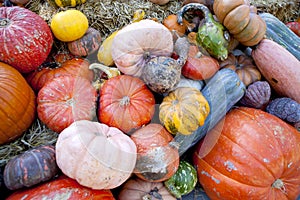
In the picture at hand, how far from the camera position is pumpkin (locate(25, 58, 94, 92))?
228 cm

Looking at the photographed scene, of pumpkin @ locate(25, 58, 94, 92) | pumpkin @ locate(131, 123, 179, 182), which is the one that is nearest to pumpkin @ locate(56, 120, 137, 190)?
pumpkin @ locate(131, 123, 179, 182)

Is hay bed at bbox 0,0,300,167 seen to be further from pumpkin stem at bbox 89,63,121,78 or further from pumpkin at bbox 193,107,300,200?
pumpkin at bbox 193,107,300,200

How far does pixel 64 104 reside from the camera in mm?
1940

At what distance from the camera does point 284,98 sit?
241 cm

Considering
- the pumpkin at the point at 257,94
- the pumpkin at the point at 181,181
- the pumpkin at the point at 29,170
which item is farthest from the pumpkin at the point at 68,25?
the pumpkin at the point at 257,94

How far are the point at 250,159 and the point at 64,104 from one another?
53.1 inches

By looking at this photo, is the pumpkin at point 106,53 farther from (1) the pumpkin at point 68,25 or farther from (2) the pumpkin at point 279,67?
(2) the pumpkin at point 279,67

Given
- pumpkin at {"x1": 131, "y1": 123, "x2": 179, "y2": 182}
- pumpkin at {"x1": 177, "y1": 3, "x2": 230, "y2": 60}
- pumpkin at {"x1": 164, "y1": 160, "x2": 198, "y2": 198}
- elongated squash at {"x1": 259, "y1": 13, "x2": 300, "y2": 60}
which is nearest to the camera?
pumpkin at {"x1": 131, "y1": 123, "x2": 179, "y2": 182}

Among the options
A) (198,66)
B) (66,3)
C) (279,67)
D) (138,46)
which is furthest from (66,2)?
(279,67)

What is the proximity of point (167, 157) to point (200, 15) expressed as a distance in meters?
1.39

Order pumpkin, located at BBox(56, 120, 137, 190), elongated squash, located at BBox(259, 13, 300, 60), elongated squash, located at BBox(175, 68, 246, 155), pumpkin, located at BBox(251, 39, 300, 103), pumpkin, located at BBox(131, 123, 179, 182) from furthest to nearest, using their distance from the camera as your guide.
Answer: elongated squash, located at BBox(259, 13, 300, 60), pumpkin, located at BBox(251, 39, 300, 103), elongated squash, located at BBox(175, 68, 246, 155), pumpkin, located at BBox(131, 123, 179, 182), pumpkin, located at BBox(56, 120, 137, 190)

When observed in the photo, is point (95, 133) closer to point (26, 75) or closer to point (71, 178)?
point (71, 178)

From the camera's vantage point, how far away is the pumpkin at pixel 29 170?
164 centimetres

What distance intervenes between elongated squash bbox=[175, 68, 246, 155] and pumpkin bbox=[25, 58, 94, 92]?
0.94m
